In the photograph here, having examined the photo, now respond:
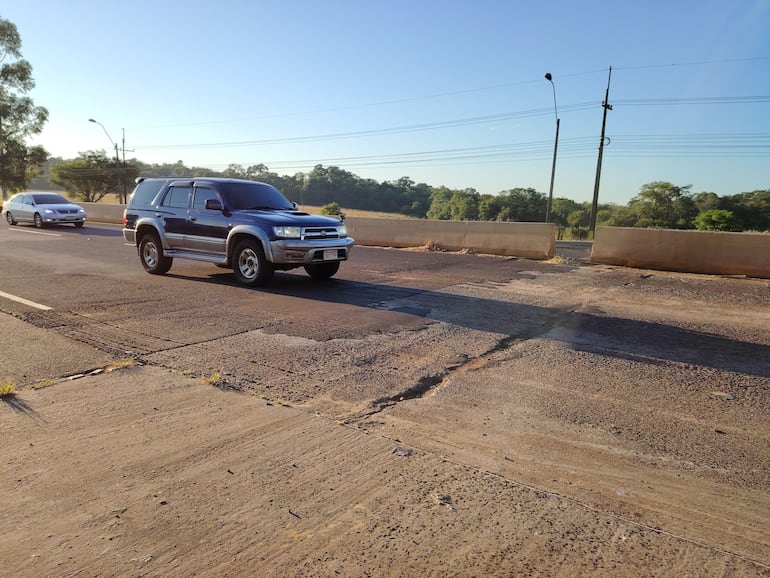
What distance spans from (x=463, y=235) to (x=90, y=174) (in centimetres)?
8055

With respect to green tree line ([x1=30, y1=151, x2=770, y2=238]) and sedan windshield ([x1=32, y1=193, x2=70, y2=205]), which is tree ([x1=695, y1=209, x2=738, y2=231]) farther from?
sedan windshield ([x1=32, y1=193, x2=70, y2=205])

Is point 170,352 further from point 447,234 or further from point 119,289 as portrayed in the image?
point 447,234

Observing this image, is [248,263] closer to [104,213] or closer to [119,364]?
[119,364]

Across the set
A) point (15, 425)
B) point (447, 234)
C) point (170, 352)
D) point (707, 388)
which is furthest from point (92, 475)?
point (447, 234)

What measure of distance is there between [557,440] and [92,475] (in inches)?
113

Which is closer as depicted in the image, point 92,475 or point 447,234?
point 92,475

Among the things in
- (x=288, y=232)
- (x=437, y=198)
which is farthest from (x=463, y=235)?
(x=437, y=198)

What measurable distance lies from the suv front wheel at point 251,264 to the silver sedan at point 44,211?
58.9ft

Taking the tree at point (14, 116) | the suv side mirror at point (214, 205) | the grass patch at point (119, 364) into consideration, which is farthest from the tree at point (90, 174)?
the grass patch at point (119, 364)

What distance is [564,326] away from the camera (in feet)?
21.5

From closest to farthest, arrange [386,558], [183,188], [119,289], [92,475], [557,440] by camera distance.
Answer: [386,558]
[92,475]
[557,440]
[119,289]
[183,188]

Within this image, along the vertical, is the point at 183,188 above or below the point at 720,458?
above

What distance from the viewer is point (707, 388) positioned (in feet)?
14.5

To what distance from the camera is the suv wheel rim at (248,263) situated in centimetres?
873
